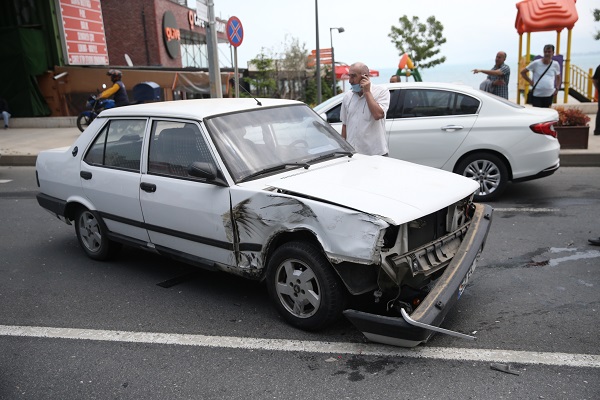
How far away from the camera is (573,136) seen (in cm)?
1034

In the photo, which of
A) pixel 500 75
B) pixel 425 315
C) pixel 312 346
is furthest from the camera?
pixel 500 75

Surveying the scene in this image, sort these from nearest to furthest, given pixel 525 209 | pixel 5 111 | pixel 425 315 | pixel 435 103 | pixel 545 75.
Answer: pixel 425 315 < pixel 525 209 < pixel 435 103 < pixel 545 75 < pixel 5 111

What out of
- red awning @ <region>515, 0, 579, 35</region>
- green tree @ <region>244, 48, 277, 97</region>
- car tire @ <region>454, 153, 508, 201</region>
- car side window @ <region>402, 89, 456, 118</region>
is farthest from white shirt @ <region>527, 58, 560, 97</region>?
green tree @ <region>244, 48, 277, 97</region>

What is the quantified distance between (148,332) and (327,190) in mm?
1708

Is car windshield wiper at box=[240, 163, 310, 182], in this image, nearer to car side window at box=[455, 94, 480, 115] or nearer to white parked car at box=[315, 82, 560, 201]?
white parked car at box=[315, 82, 560, 201]

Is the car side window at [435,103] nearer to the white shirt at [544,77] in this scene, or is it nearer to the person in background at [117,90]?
the white shirt at [544,77]

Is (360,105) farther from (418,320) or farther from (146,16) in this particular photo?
(146,16)

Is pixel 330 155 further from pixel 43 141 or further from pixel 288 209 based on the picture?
pixel 43 141

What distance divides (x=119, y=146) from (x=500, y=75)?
8561 mm

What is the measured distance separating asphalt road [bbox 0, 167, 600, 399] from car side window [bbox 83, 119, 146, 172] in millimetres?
1086

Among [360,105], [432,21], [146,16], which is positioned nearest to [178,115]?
[360,105]

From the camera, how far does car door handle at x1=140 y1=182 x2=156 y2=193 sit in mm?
4641

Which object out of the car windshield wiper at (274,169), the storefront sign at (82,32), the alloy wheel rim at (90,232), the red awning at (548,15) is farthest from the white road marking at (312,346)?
the storefront sign at (82,32)

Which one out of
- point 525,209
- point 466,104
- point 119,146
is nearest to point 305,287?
point 119,146
